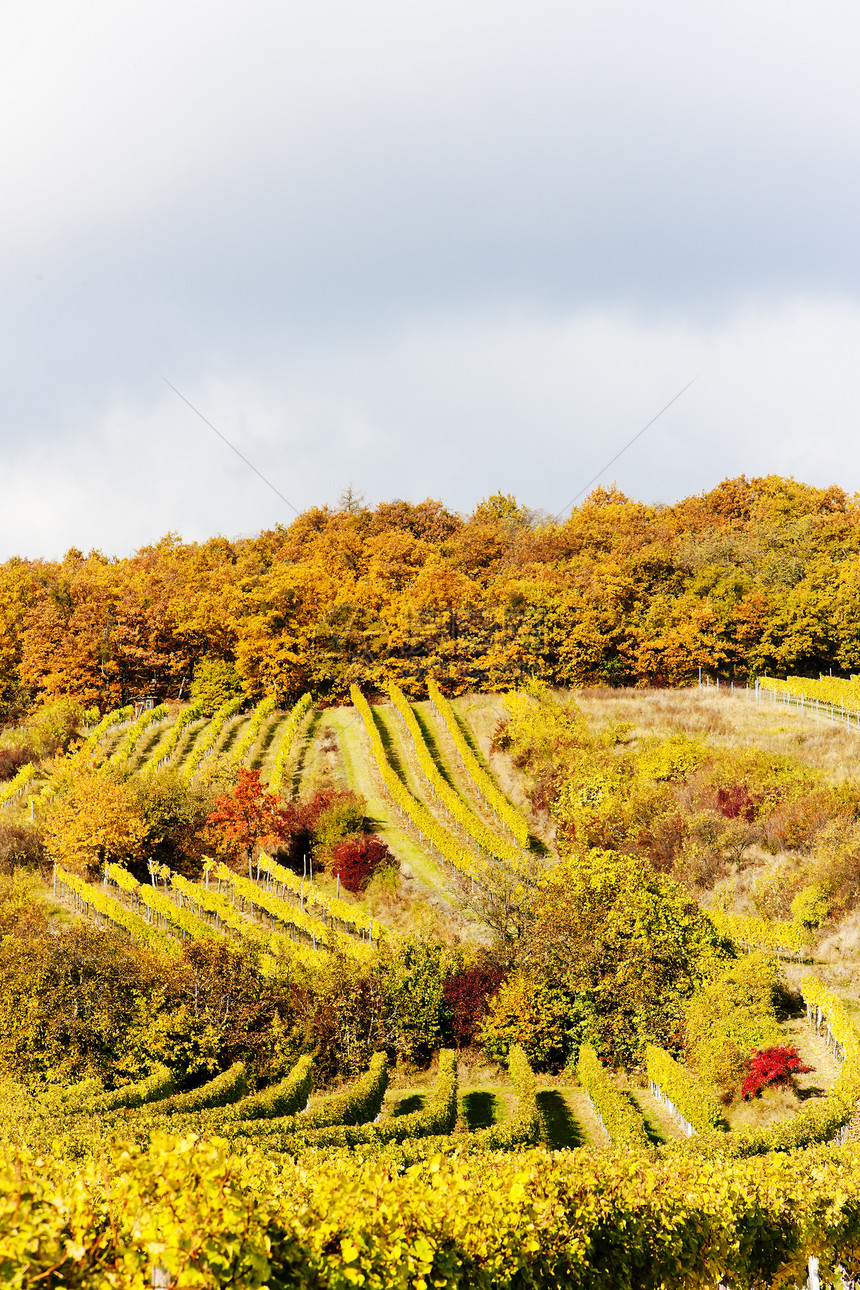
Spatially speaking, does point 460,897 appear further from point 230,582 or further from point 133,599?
point 230,582

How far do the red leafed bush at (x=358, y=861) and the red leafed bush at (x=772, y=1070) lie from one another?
17.3 meters

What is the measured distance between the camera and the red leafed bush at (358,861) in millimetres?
34125

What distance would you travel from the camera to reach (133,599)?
56469mm

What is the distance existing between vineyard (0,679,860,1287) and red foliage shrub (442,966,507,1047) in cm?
6

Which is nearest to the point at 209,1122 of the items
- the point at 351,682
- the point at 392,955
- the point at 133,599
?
the point at 392,955

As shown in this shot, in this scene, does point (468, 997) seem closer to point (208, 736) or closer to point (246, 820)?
point (246, 820)

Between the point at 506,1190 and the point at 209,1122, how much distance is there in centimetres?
1095

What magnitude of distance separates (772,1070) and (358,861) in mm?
18397

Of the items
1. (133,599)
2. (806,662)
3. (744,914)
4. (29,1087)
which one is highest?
(133,599)

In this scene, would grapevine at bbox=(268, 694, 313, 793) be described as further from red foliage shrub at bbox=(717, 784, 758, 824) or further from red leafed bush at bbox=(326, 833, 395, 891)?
red foliage shrub at bbox=(717, 784, 758, 824)

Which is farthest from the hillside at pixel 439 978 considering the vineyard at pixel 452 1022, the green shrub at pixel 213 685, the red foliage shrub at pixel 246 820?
the green shrub at pixel 213 685

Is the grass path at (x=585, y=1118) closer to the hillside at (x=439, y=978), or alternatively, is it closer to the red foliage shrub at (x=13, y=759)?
the hillside at (x=439, y=978)

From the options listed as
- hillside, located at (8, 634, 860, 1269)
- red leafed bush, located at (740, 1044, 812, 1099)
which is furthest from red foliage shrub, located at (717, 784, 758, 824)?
red leafed bush, located at (740, 1044, 812, 1099)

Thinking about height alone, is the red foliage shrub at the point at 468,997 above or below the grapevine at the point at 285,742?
below
